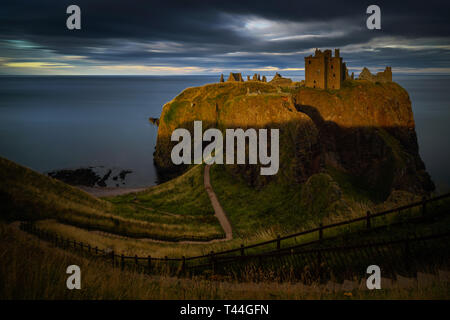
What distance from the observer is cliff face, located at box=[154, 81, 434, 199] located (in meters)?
66.8

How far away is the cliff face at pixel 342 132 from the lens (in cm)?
6675

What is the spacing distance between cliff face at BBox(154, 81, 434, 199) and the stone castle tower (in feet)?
9.35

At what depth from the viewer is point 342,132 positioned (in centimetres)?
8562

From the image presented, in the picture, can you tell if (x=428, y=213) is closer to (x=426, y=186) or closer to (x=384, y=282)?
(x=384, y=282)

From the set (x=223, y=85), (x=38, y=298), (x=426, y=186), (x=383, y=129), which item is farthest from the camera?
(x=223, y=85)

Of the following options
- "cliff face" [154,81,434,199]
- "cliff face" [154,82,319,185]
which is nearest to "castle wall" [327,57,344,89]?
"cliff face" [154,81,434,199]

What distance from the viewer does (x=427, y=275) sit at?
31.7 ft

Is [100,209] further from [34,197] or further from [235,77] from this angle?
[235,77]

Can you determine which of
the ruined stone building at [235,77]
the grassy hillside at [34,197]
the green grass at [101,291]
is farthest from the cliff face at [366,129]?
the green grass at [101,291]

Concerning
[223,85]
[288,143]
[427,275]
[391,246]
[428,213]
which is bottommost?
[427,275]

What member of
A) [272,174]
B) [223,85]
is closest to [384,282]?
[272,174]

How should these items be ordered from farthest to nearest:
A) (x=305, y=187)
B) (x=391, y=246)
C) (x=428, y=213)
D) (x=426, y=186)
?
(x=426, y=186) → (x=305, y=187) → (x=428, y=213) → (x=391, y=246)

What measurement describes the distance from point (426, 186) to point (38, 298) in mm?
86098
